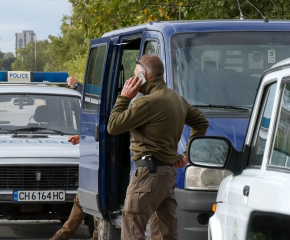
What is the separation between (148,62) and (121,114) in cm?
46

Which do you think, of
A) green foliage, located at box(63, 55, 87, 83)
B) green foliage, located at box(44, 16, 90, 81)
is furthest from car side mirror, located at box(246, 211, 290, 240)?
green foliage, located at box(44, 16, 90, 81)

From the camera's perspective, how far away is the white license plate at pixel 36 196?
9945 mm

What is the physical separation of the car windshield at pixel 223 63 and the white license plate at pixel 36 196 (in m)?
3.40

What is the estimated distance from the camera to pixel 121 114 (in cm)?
599

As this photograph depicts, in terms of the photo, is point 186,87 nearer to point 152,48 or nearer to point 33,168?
point 152,48

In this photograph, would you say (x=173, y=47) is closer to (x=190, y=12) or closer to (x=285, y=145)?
(x=285, y=145)

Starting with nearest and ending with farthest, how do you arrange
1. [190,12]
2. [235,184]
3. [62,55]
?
[235,184] → [190,12] → [62,55]

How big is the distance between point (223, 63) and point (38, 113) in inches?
181

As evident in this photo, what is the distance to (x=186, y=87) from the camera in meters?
7.10

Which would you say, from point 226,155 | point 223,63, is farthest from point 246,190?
point 223,63

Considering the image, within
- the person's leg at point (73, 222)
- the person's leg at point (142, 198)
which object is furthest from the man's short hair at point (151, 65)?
the person's leg at point (73, 222)

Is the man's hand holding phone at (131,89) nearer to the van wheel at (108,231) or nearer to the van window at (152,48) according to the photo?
the van window at (152,48)

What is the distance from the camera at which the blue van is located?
6434 millimetres

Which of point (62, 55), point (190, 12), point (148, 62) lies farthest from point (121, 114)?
point (62, 55)
